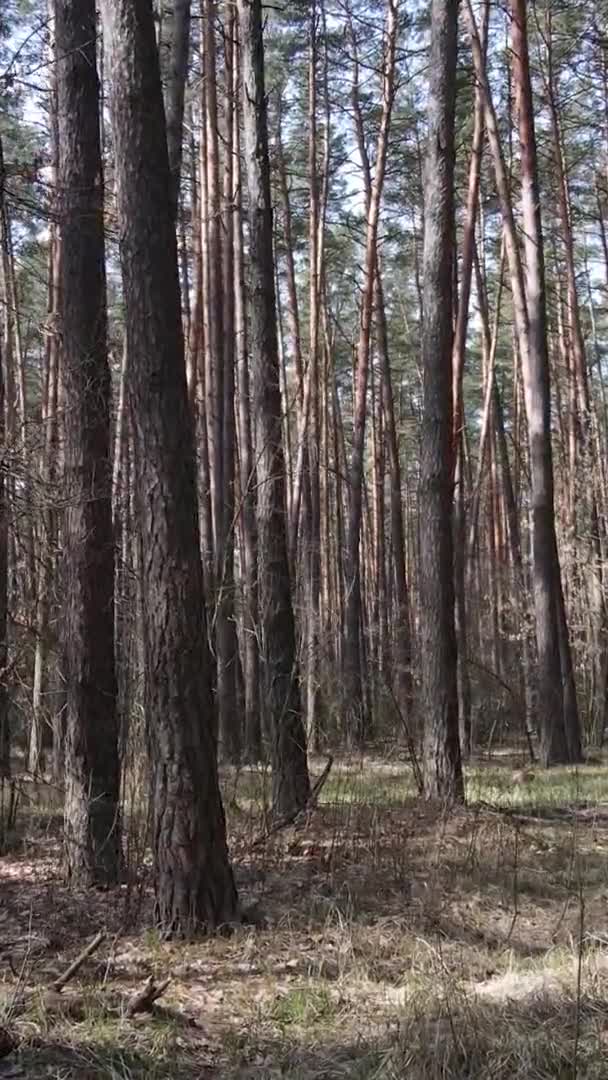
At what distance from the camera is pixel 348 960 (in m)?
4.70

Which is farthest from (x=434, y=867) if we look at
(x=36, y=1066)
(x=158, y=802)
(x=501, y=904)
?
(x=36, y=1066)

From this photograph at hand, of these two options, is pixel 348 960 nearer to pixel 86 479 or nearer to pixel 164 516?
pixel 164 516

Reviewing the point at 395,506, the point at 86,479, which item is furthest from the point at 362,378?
the point at 86,479

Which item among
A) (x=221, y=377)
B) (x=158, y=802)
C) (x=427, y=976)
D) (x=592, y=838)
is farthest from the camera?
(x=221, y=377)

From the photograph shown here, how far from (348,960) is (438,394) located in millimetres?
5147

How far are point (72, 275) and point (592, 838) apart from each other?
5382mm

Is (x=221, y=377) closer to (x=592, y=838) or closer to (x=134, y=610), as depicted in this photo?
(x=134, y=610)

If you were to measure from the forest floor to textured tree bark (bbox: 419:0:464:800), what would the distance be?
50.6 inches

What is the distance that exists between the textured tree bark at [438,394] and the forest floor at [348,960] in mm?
1284

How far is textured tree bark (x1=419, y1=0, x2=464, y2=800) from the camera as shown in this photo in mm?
8352

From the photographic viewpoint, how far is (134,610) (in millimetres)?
7449

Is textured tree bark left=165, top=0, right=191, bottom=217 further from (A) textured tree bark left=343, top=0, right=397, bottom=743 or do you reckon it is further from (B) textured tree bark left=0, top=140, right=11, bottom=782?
(A) textured tree bark left=343, top=0, right=397, bottom=743

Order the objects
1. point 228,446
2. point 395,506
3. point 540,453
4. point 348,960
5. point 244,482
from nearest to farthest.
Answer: point 348,960, point 540,453, point 244,482, point 228,446, point 395,506

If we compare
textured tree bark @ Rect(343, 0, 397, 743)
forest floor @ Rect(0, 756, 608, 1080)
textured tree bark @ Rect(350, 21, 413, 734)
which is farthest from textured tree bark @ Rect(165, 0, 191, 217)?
textured tree bark @ Rect(350, 21, 413, 734)
